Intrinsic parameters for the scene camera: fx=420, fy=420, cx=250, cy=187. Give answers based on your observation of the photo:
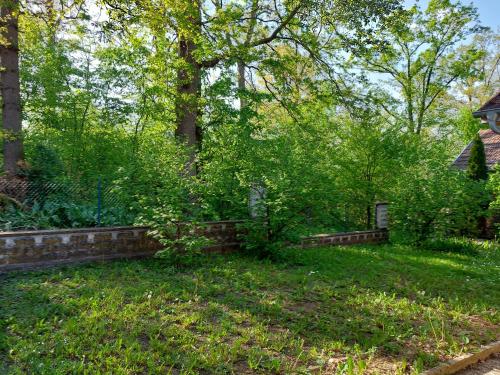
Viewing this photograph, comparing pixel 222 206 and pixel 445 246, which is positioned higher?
pixel 222 206

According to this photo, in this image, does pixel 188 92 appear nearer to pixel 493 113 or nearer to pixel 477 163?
pixel 493 113

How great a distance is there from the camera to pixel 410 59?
78.7 ft

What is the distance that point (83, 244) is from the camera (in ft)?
22.2

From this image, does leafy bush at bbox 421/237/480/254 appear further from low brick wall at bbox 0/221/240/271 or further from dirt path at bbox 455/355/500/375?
dirt path at bbox 455/355/500/375

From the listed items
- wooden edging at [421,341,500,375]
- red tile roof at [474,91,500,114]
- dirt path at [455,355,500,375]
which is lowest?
dirt path at [455,355,500,375]

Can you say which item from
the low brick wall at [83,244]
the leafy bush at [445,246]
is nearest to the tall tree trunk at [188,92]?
the low brick wall at [83,244]

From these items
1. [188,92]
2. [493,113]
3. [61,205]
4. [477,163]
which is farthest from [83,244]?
[477,163]

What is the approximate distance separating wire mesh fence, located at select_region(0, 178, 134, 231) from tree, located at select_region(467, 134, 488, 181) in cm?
1348

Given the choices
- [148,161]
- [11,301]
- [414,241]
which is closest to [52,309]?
[11,301]

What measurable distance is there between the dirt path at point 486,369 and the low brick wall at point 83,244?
14.6 feet

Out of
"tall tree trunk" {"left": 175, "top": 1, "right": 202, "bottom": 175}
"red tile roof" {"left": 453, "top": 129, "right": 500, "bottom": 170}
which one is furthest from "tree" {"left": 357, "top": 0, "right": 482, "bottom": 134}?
"tall tree trunk" {"left": 175, "top": 1, "right": 202, "bottom": 175}

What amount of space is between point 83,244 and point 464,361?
5521 millimetres

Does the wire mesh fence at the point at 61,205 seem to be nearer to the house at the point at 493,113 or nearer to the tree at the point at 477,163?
the house at the point at 493,113

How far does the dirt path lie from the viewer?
12.9 ft
